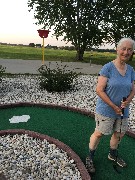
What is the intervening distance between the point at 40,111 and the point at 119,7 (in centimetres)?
2670

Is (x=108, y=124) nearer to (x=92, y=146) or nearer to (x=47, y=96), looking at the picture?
(x=92, y=146)

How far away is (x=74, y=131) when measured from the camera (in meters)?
6.18

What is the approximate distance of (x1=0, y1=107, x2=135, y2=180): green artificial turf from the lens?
461cm

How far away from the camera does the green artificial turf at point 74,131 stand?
4605mm

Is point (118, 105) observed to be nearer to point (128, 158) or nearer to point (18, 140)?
point (128, 158)

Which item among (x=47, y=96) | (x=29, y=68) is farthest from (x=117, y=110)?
(x=29, y=68)

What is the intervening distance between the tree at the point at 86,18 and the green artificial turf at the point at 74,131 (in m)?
23.5

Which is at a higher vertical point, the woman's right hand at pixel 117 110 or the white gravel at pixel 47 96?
the woman's right hand at pixel 117 110

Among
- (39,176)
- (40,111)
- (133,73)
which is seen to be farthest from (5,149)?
(40,111)

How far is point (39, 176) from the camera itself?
4121 mm

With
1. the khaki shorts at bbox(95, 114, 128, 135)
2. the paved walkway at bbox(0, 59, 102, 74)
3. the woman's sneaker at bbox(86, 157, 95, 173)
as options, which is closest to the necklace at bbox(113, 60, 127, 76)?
the khaki shorts at bbox(95, 114, 128, 135)

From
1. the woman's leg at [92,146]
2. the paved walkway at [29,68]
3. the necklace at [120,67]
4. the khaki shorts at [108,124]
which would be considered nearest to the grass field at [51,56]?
the paved walkway at [29,68]

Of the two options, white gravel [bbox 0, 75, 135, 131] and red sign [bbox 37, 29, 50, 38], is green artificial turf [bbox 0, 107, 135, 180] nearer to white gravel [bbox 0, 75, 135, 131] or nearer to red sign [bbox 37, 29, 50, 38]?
white gravel [bbox 0, 75, 135, 131]

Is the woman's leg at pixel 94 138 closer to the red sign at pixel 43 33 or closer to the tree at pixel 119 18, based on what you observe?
the red sign at pixel 43 33
